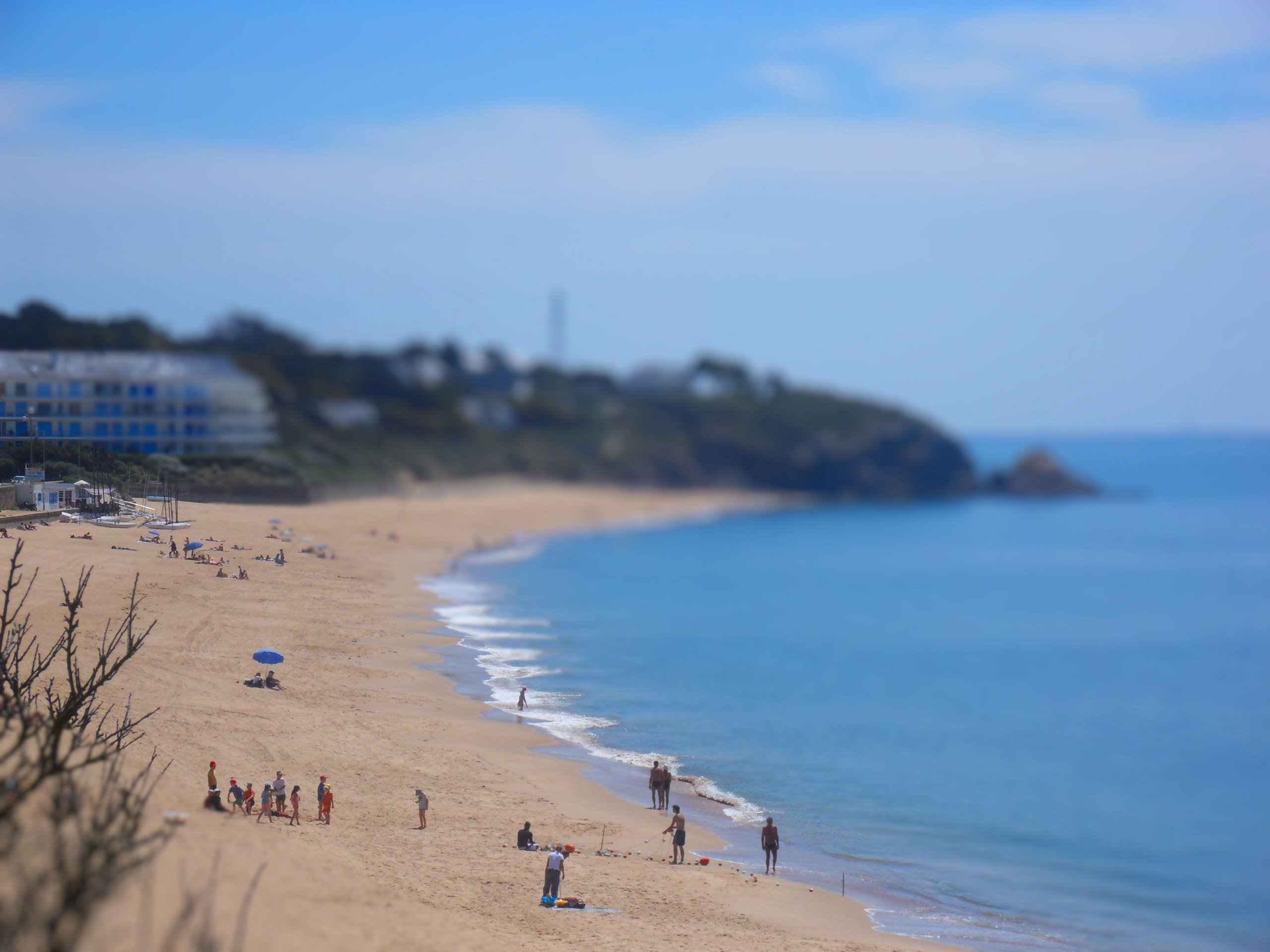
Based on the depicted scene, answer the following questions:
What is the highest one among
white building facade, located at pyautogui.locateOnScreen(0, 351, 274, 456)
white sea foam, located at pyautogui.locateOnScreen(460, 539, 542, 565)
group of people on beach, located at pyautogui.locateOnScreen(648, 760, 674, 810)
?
white building facade, located at pyautogui.locateOnScreen(0, 351, 274, 456)

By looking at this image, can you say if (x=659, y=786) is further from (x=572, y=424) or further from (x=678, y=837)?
(x=572, y=424)

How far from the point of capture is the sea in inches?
942

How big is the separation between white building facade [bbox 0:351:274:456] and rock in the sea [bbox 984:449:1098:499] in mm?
134252

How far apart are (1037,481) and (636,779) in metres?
148

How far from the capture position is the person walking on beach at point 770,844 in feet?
66.2

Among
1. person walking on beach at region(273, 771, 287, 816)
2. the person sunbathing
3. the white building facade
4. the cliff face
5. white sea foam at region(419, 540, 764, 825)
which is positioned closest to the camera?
person walking on beach at region(273, 771, 287, 816)

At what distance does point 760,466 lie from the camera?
463 feet

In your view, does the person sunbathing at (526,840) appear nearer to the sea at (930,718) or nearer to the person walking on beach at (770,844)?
the sea at (930,718)

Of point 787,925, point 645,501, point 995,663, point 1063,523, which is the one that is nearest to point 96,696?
point 787,925

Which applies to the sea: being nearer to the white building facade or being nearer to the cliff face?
the white building facade

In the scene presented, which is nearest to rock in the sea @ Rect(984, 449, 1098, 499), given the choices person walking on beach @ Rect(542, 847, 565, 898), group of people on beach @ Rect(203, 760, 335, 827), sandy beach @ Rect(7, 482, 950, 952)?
sandy beach @ Rect(7, 482, 950, 952)

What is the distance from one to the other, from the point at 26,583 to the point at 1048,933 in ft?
68.5

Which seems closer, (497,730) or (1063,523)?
(497,730)

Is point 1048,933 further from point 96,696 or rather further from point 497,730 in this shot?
point 96,696
